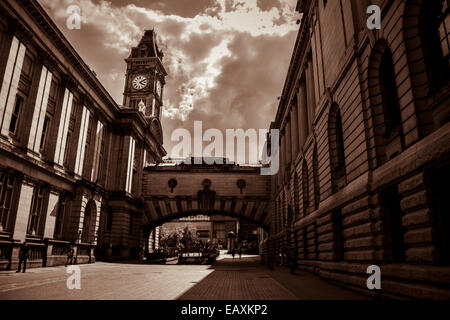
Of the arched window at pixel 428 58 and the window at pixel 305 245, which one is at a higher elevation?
the arched window at pixel 428 58

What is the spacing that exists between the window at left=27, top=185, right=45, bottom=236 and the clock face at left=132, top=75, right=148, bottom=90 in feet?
172

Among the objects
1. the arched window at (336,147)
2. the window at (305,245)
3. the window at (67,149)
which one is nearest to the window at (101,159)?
the window at (67,149)

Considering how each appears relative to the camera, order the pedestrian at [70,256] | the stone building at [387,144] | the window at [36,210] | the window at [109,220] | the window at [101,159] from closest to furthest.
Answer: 1. the stone building at [387,144]
2. the window at [36,210]
3. the pedestrian at [70,256]
4. the window at [101,159]
5. the window at [109,220]

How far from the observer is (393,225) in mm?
10789

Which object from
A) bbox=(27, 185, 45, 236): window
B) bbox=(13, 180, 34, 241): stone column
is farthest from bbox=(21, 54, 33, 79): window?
bbox=(27, 185, 45, 236): window

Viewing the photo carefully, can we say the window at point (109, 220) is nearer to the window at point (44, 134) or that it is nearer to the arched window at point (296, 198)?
the window at point (44, 134)

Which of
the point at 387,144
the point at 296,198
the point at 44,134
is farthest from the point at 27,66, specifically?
the point at 387,144

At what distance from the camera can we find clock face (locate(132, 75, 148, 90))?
74.6 metres

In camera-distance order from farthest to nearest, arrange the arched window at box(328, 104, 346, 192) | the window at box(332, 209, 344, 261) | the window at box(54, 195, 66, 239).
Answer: the window at box(54, 195, 66, 239) < the arched window at box(328, 104, 346, 192) < the window at box(332, 209, 344, 261)

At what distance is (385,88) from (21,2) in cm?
2441

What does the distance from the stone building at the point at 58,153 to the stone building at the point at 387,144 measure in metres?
20.1

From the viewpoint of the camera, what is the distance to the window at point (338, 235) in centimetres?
1555

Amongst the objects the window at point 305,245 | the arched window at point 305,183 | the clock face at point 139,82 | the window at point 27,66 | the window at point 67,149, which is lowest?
the window at point 305,245

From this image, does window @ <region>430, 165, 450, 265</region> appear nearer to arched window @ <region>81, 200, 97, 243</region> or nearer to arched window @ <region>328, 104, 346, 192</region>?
arched window @ <region>328, 104, 346, 192</region>
